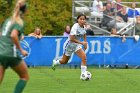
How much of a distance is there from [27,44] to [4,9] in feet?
14.9

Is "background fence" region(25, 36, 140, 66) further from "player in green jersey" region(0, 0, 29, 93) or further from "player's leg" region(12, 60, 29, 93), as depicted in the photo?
"player in green jersey" region(0, 0, 29, 93)

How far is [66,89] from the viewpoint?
14.5 m

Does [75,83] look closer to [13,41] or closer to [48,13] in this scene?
[13,41]

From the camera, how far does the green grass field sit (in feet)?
47.1

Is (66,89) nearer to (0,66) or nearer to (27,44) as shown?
(0,66)

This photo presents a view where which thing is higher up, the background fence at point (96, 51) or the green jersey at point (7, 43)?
the green jersey at point (7, 43)

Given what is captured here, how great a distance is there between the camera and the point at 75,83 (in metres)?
16.0

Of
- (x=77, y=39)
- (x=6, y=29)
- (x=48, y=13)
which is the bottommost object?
(x=48, y=13)

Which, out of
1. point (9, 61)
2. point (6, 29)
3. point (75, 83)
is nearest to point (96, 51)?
point (75, 83)

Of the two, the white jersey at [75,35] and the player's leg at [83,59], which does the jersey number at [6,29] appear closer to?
the player's leg at [83,59]

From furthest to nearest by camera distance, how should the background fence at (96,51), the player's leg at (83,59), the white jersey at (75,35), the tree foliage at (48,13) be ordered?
the tree foliage at (48,13) → the background fence at (96,51) → the white jersey at (75,35) → the player's leg at (83,59)

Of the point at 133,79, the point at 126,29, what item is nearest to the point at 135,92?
the point at 133,79

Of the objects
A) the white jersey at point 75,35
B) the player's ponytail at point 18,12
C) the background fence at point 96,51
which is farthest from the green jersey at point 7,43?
the background fence at point 96,51

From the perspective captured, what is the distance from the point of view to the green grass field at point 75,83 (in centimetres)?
1435
